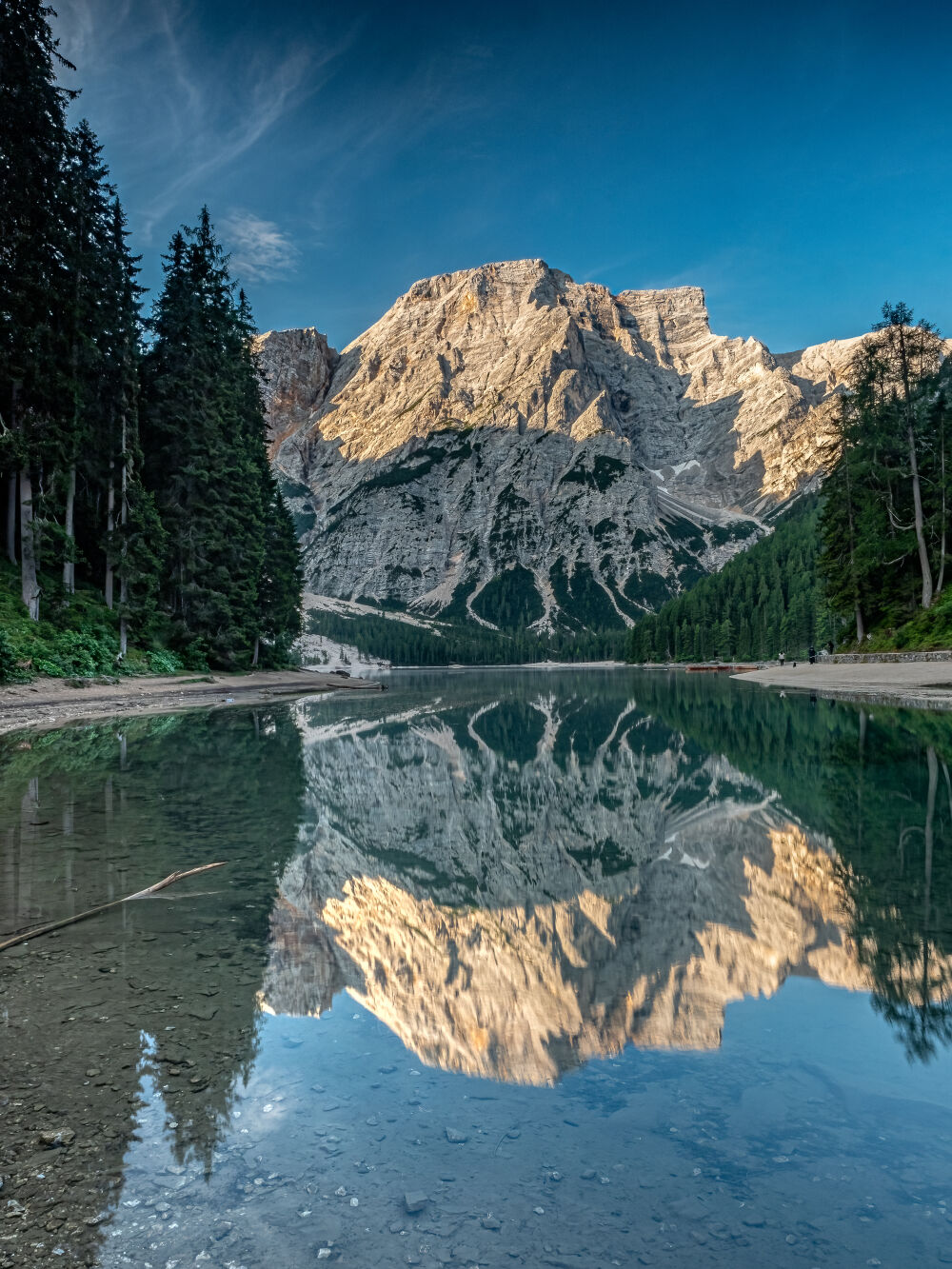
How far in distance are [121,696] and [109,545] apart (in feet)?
36.2

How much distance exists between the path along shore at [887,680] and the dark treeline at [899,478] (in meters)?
2.44

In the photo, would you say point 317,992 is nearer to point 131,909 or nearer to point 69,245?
point 131,909

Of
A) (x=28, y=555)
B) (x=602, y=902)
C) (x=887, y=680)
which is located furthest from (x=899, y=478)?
(x=28, y=555)

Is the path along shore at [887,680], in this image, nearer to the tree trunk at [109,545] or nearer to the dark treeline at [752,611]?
the tree trunk at [109,545]

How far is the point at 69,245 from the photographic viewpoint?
40.4 m

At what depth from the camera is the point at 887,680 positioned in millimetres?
39469

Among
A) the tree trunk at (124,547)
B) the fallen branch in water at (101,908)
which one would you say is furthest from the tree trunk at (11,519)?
the fallen branch in water at (101,908)

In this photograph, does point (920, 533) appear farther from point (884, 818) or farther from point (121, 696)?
point (121, 696)

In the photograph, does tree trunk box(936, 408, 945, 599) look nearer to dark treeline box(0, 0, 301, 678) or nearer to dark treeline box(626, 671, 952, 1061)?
dark treeline box(626, 671, 952, 1061)

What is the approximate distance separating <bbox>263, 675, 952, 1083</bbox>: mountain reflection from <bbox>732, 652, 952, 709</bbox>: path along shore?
55.2 feet

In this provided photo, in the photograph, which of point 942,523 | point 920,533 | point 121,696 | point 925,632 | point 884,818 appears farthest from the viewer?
point 920,533

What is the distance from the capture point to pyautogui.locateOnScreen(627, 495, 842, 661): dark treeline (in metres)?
114

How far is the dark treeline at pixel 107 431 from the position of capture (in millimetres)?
36844

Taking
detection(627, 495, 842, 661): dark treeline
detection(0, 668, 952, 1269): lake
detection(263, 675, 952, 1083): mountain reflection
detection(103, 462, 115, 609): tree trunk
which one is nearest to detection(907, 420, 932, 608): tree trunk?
detection(263, 675, 952, 1083): mountain reflection
